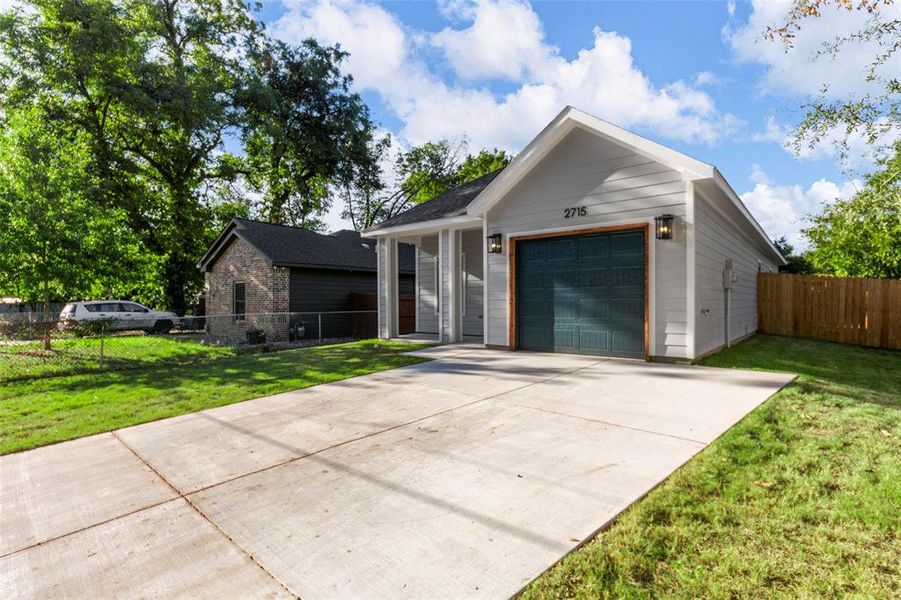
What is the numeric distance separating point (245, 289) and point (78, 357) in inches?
303

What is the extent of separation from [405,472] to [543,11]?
12897mm

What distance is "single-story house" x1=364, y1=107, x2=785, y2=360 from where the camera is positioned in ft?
23.4

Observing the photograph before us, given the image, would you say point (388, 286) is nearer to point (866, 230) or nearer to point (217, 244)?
point (217, 244)

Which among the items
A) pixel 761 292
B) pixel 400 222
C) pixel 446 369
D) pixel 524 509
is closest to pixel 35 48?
pixel 400 222

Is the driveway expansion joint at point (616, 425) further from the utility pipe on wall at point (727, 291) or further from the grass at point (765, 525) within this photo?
the utility pipe on wall at point (727, 291)

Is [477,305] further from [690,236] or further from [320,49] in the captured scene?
[320,49]

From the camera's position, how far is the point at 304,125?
24.1 m

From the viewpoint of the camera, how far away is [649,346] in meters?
7.35

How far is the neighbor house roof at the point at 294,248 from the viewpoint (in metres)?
15.4

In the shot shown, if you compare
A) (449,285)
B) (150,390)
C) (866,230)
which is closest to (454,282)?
(449,285)

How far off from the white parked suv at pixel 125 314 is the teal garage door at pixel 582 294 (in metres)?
16.2

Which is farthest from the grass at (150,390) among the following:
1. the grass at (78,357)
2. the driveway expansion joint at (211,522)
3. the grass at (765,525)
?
the grass at (765,525)

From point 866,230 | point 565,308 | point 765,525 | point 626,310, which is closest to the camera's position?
point 765,525

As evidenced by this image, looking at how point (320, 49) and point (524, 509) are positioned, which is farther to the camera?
point (320, 49)
